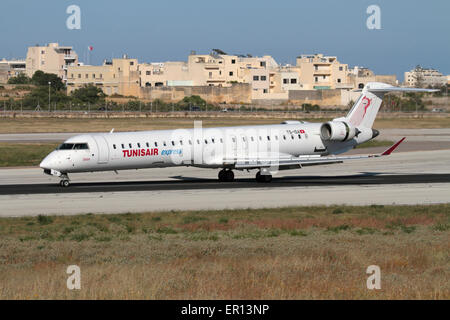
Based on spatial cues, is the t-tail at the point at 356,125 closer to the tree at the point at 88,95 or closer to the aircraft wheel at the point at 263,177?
the aircraft wheel at the point at 263,177

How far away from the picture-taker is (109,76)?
18925 cm

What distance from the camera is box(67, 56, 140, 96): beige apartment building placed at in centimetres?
18412

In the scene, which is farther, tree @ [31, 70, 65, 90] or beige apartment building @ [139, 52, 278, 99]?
tree @ [31, 70, 65, 90]

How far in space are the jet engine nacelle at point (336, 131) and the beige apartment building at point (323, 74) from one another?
13979 cm

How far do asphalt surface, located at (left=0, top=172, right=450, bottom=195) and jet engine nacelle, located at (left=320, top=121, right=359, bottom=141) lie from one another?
219cm

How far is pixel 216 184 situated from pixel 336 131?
6928 mm

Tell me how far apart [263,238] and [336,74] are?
537 ft

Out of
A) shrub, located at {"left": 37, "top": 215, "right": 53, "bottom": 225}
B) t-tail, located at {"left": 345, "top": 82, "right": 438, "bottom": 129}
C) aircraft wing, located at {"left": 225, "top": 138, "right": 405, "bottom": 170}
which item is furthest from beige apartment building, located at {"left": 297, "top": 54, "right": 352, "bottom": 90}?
shrub, located at {"left": 37, "top": 215, "right": 53, "bottom": 225}

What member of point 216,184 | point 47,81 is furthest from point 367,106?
point 47,81

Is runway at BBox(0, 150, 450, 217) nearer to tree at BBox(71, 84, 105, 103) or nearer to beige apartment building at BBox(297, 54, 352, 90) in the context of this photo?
tree at BBox(71, 84, 105, 103)

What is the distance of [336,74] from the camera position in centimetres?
18088

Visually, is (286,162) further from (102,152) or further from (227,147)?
(102,152)

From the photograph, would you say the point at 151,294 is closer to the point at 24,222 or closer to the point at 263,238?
the point at 263,238
